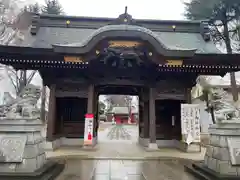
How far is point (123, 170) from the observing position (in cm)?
559

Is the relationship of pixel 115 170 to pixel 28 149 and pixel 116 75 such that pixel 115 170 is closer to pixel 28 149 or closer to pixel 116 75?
pixel 28 149

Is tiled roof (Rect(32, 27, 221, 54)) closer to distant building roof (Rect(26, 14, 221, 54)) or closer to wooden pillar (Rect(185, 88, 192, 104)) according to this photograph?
distant building roof (Rect(26, 14, 221, 54))

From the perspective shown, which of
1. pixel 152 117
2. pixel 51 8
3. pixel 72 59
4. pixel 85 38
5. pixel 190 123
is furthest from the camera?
pixel 51 8

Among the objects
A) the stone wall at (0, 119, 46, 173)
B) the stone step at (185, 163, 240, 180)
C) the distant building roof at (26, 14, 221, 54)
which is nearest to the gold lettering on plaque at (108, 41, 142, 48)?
the distant building roof at (26, 14, 221, 54)

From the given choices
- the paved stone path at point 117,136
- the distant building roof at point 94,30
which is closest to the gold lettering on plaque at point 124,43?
the distant building roof at point 94,30

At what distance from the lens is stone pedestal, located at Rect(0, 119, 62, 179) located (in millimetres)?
4215

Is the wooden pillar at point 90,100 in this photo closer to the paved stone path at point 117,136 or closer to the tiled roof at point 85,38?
the tiled roof at point 85,38

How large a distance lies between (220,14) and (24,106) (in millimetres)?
14083

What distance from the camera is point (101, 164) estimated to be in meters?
6.34

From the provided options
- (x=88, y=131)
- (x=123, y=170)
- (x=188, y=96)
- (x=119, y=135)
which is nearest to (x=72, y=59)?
(x=88, y=131)

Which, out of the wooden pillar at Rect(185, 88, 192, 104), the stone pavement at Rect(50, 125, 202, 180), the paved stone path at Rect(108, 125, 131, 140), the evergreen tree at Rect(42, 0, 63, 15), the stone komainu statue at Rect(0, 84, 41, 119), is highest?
the evergreen tree at Rect(42, 0, 63, 15)

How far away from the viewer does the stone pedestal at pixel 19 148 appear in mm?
4215

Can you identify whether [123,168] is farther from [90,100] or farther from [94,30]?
[94,30]

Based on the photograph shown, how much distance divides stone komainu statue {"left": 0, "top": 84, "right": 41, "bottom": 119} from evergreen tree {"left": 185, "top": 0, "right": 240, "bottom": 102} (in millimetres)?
13100
